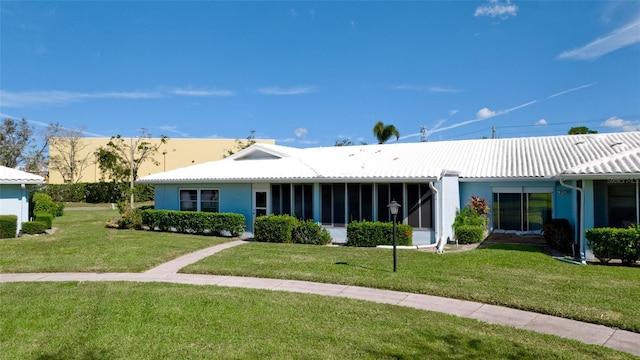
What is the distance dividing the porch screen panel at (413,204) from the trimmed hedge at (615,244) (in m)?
5.79

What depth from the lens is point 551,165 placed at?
18141 mm

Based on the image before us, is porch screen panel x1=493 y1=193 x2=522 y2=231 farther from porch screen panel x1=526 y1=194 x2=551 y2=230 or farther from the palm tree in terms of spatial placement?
the palm tree

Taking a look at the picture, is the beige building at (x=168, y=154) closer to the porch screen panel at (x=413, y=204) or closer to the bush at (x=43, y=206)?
the bush at (x=43, y=206)

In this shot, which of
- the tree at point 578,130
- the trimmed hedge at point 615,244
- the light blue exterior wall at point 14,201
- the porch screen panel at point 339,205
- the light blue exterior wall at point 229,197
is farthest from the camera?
the tree at point 578,130

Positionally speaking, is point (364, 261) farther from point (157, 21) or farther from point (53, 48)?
point (53, 48)

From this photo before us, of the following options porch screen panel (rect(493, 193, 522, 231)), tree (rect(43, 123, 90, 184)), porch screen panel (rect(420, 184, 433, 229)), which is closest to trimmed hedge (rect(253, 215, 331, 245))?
porch screen panel (rect(420, 184, 433, 229))

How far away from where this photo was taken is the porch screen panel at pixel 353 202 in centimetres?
1730

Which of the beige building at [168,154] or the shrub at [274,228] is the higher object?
the beige building at [168,154]

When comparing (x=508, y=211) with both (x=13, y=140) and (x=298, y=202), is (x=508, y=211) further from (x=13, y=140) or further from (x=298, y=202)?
(x=13, y=140)

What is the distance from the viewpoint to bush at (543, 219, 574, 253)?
14148 millimetres

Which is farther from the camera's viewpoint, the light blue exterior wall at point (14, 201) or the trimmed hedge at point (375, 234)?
the light blue exterior wall at point (14, 201)

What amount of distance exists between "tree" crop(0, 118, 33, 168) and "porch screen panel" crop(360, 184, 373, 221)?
42822mm

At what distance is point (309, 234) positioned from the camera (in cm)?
1703

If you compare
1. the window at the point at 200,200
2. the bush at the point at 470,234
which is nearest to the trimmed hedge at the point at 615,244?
the bush at the point at 470,234
